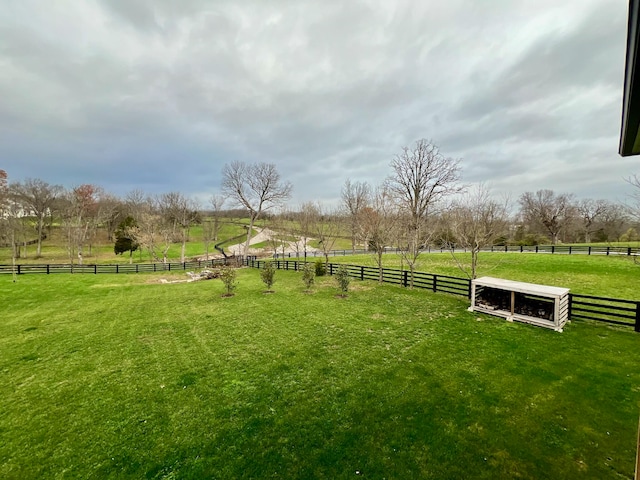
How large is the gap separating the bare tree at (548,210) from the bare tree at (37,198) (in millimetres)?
78287

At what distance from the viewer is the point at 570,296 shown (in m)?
9.13

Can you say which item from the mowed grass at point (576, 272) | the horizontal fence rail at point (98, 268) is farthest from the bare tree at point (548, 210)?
the horizontal fence rail at point (98, 268)

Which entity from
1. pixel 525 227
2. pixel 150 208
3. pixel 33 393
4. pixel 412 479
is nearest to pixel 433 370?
pixel 412 479

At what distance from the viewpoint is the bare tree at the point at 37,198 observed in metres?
38.2

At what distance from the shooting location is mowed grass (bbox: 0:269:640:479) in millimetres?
3738

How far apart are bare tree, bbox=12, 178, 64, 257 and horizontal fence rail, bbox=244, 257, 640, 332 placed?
3995 centimetres

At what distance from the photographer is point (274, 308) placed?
11.6 m

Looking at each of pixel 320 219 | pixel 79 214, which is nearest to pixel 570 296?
pixel 320 219

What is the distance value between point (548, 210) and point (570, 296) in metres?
48.4

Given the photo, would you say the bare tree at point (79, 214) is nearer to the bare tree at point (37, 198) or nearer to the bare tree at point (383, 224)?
the bare tree at point (37, 198)

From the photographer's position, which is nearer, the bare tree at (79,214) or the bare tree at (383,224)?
the bare tree at (383,224)

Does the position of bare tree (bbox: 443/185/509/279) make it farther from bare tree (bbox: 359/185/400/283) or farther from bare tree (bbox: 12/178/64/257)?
bare tree (bbox: 12/178/64/257)

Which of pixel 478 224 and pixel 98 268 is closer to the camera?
pixel 478 224

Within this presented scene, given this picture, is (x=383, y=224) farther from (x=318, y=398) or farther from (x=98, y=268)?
(x=98, y=268)
